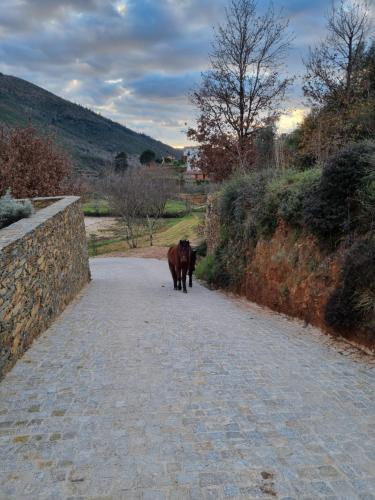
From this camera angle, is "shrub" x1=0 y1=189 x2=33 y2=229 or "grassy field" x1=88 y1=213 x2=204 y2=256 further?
"grassy field" x1=88 y1=213 x2=204 y2=256

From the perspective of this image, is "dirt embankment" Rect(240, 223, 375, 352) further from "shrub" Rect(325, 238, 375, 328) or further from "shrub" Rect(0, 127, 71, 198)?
"shrub" Rect(0, 127, 71, 198)

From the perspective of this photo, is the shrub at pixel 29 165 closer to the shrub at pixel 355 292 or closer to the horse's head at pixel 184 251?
the horse's head at pixel 184 251

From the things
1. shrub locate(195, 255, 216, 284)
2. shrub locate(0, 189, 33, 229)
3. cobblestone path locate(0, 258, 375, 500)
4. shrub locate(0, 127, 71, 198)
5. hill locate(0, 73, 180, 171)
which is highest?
hill locate(0, 73, 180, 171)

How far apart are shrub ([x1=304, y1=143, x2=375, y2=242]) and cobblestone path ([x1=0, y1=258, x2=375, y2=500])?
197 centimetres

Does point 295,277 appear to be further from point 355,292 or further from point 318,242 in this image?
point 355,292

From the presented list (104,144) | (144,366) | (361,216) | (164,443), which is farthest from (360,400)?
Answer: (104,144)

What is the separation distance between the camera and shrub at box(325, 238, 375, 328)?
5.91m

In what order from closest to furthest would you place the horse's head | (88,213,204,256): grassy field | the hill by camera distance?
the horse's head → (88,213,204,256): grassy field → the hill

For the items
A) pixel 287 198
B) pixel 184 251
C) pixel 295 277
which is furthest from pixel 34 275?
pixel 184 251

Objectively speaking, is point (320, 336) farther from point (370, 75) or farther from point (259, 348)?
point (370, 75)

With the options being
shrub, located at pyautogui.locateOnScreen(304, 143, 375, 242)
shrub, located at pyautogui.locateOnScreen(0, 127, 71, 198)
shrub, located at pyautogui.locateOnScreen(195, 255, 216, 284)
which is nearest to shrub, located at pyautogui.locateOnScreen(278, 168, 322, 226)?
shrub, located at pyautogui.locateOnScreen(304, 143, 375, 242)

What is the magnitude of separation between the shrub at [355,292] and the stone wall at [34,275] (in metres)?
4.69

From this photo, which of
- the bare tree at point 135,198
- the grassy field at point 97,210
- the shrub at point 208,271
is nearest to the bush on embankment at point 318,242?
the shrub at point 208,271

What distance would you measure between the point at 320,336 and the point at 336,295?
29.8 inches
